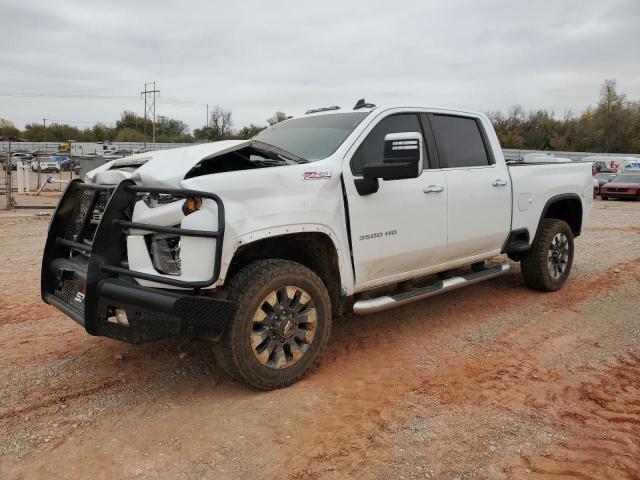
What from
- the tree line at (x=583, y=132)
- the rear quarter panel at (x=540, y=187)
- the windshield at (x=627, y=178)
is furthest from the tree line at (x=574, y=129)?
the rear quarter panel at (x=540, y=187)

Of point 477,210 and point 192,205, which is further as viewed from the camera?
point 477,210

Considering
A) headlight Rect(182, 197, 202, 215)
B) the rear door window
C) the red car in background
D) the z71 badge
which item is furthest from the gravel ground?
the red car in background

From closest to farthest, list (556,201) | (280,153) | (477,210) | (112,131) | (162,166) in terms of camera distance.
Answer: (162,166) < (280,153) < (477,210) < (556,201) < (112,131)

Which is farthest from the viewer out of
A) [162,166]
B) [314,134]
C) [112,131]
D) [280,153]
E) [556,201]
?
[112,131]

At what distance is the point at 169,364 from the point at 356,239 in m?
1.74

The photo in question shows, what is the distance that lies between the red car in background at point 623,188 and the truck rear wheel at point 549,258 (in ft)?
67.8

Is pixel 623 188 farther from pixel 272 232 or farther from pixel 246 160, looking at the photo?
pixel 272 232

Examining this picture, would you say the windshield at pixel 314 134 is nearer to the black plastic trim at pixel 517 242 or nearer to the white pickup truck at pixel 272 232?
the white pickup truck at pixel 272 232

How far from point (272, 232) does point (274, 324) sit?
0.61 metres

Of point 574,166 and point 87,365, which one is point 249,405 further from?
point 574,166

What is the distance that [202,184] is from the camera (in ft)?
11.1

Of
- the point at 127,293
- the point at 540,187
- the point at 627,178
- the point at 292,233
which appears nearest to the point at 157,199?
the point at 127,293

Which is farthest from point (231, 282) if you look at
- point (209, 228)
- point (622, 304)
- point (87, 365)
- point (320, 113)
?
point (622, 304)

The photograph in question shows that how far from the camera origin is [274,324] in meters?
3.70
